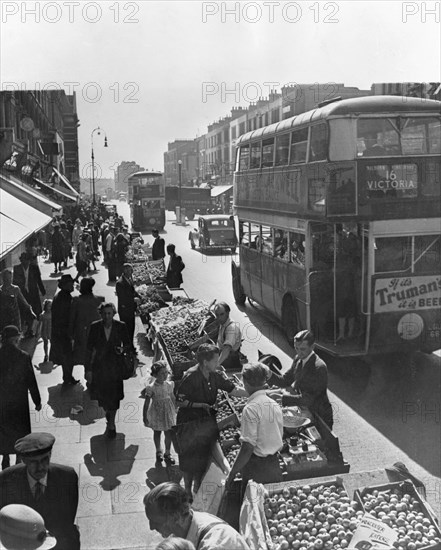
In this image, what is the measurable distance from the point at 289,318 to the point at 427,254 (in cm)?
357

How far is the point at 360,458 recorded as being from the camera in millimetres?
8141

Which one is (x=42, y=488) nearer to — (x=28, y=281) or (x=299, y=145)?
(x=299, y=145)

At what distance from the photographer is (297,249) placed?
43.5 feet

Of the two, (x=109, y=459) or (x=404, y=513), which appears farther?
(x=109, y=459)

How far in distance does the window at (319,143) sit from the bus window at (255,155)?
149 inches

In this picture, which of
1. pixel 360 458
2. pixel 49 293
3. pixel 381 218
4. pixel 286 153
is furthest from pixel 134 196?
pixel 360 458

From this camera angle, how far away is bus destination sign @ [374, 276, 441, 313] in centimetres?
1092

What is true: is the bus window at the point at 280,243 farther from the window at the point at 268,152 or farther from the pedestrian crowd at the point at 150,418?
the pedestrian crowd at the point at 150,418

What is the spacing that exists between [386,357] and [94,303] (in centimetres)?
575

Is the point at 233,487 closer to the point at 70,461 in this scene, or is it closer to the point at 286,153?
the point at 70,461

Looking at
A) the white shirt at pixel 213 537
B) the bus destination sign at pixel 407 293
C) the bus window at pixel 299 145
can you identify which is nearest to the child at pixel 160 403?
the white shirt at pixel 213 537

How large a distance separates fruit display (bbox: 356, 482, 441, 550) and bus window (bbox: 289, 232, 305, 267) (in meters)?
7.70

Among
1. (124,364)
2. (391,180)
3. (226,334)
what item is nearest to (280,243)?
(391,180)

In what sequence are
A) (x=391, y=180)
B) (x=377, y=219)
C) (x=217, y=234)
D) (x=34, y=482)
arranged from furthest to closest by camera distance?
(x=217, y=234), (x=391, y=180), (x=377, y=219), (x=34, y=482)
